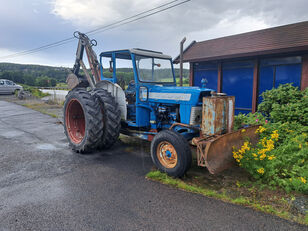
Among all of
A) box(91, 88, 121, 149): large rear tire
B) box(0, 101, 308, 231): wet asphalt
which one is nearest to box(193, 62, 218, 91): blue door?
box(91, 88, 121, 149): large rear tire

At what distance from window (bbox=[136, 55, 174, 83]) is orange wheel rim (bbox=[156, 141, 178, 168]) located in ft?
6.06

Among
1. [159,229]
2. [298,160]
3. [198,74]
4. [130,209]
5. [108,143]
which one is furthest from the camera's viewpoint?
[198,74]

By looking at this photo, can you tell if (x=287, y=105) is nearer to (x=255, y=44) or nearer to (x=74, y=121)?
(x=255, y=44)

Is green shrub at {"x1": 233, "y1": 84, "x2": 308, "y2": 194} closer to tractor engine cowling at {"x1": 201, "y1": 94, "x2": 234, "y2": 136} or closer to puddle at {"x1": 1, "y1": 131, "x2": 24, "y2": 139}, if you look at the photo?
tractor engine cowling at {"x1": 201, "y1": 94, "x2": 234, "y2": 136}

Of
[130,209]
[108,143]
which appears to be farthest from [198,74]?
[130,209]

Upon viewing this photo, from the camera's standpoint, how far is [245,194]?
137 inches

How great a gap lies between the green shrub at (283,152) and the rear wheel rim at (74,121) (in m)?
3.99

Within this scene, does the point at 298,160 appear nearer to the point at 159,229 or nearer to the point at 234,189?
the point at 234,189

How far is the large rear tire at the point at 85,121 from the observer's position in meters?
5.18

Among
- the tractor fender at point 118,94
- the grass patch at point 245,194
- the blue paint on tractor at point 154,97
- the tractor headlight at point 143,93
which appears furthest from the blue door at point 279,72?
the tractor fender at point 118,94

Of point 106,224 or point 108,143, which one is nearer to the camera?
point 106,224

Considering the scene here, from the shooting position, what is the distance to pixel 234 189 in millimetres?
3652

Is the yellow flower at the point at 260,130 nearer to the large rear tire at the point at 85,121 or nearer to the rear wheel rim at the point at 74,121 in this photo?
the large rear tire at the point at 85,121

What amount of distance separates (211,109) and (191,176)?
125cm
